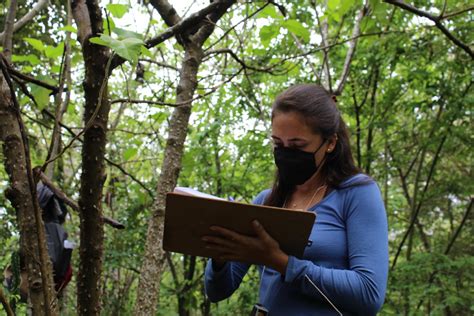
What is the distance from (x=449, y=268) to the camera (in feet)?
19.2

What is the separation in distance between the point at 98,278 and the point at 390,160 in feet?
19.8

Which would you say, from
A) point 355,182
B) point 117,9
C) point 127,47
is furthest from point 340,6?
point 127,47

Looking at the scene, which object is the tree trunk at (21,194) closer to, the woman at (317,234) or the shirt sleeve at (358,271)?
the woman at (317,234)

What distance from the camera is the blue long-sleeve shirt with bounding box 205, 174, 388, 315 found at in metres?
1.35

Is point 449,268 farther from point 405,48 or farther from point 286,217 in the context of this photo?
point 286,217

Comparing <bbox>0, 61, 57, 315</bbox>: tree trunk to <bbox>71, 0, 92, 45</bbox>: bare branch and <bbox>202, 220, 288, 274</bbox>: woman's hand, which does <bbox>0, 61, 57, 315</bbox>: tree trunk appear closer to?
<bbox>71, 0, 92, 45</bbox>: bare branch

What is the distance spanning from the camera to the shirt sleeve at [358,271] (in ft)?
4.41

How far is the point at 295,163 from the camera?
1.61 meters

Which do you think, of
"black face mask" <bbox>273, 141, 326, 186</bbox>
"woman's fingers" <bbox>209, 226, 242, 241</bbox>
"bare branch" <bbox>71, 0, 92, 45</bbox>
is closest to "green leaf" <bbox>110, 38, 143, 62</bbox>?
"bare branch" <bbox>71, 0, 92, 45</bbox>

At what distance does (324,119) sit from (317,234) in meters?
0.37

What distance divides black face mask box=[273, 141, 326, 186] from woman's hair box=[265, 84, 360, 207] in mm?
52

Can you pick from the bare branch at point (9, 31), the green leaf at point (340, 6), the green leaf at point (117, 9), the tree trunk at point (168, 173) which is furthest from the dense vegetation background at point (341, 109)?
the bare branch at point (9, 31)

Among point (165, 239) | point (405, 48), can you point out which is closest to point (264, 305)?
point (165, 239)

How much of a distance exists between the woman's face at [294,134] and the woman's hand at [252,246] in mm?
381
